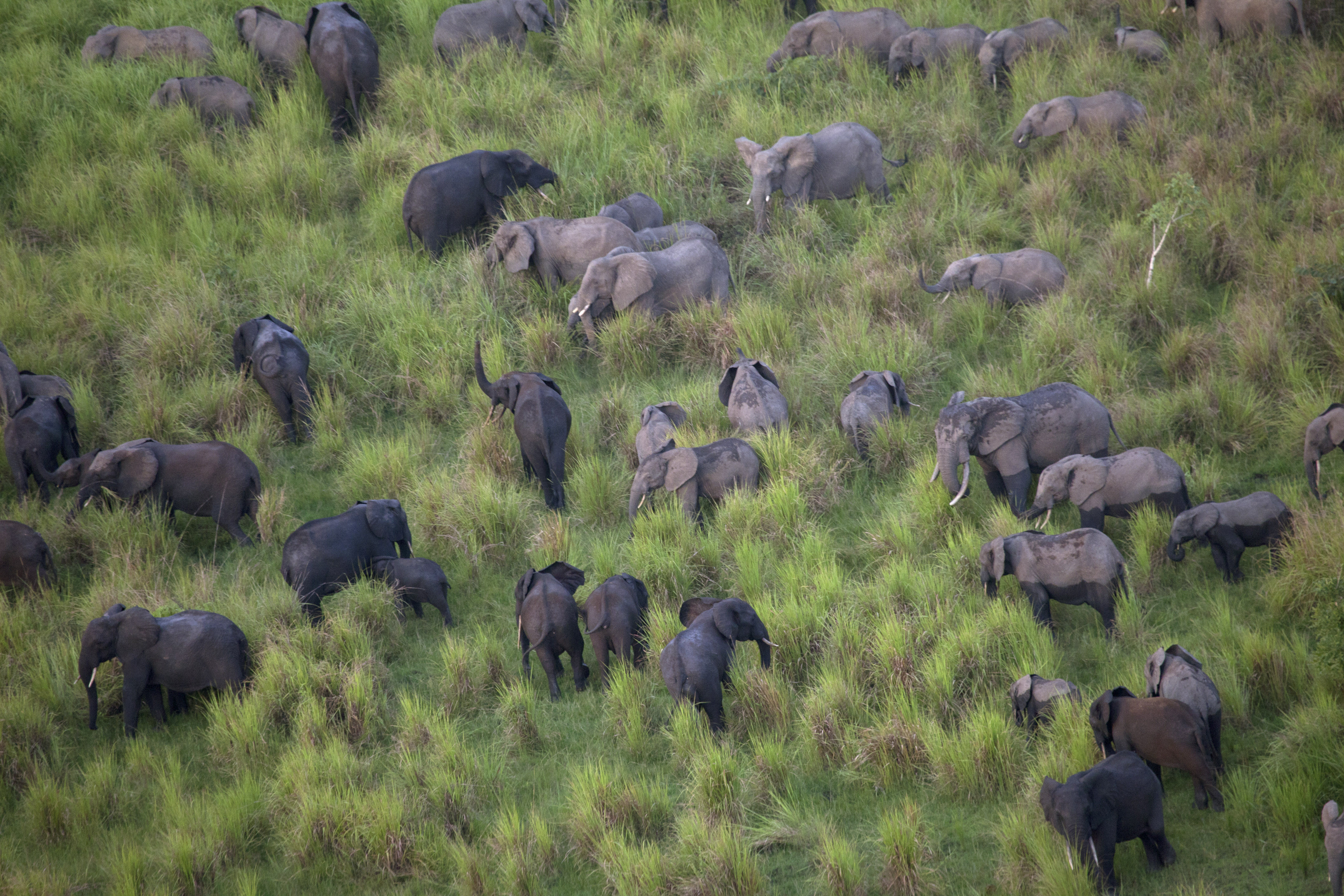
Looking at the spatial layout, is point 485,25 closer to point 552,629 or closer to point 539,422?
point 539,422

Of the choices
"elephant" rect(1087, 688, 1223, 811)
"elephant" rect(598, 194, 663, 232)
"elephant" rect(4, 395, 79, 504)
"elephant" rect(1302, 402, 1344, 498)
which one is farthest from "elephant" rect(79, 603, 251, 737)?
"elephant" rect(1302, 402, 1344, 498)

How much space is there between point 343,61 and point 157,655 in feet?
23.3

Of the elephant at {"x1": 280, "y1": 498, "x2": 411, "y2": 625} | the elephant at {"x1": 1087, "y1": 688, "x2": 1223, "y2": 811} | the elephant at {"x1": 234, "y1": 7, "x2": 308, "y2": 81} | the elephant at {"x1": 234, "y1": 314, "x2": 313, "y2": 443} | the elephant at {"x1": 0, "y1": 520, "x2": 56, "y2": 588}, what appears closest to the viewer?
the elephant at {"x1": 1087, "y1": 688, "x2": 1223, "y2": 811}

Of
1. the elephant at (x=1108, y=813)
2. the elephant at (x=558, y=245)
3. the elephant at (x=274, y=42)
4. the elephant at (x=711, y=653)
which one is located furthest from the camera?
the elephant at (x=274, y=42)

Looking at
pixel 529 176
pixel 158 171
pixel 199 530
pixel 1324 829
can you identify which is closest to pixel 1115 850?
pixel 1324 829

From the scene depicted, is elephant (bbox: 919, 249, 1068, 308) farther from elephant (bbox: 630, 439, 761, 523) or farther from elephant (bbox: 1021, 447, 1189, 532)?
elephant (bbox: 630, 439, 761, 523)

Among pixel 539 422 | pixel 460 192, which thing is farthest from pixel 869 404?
pixel 460 192

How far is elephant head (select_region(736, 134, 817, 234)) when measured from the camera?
983 centimetres

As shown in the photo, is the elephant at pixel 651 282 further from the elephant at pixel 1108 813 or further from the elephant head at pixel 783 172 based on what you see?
the elephant at pixel 1108 813

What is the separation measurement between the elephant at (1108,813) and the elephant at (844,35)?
867 cm

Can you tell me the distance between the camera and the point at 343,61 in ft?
36.8

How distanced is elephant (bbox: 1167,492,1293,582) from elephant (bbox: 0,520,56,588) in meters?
6.58

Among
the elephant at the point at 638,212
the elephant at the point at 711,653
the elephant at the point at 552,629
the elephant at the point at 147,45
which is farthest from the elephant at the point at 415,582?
the elephant at the point at 147,45

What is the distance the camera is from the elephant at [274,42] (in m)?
11.8
